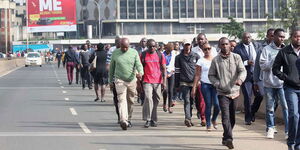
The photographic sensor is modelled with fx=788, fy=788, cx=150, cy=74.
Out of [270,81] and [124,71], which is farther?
[124,71]

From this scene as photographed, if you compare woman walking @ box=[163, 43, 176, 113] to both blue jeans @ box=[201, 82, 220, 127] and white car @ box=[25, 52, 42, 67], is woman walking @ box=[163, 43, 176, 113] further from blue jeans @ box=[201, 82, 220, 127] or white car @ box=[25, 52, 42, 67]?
white car @ box=[25, 52, 42, 67]

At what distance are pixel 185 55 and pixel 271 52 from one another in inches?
127

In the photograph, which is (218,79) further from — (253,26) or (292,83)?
(253,26)

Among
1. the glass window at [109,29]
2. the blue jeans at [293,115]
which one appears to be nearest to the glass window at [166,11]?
the glass window at [109,29]

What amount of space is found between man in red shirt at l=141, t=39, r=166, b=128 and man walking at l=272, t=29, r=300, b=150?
4768 mm

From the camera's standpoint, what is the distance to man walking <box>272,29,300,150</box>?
11.6 m

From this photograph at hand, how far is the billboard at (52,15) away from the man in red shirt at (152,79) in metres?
94.4

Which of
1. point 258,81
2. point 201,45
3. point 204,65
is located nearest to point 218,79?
point 258,81

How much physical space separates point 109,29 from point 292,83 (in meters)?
135

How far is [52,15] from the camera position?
110938 millimetres

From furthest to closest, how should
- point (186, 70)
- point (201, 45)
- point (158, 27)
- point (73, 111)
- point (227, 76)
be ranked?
Result: 1. point (158, 27)
2. point (73, 111)
3. point (186, 70)
4. point (201, 45)
5. point (227, 76)

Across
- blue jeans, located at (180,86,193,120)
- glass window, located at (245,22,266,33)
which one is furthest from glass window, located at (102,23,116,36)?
blue jeans, located at (180,86,193,120)

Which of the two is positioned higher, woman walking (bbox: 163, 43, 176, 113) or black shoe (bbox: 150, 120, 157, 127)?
woman walking (bbox: 163, 43, 176, 113)

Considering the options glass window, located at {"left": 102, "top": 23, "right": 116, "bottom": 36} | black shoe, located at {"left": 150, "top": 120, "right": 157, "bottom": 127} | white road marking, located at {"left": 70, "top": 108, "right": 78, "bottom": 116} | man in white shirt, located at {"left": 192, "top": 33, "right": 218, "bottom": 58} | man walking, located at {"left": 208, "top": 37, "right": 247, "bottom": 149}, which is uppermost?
glass window, located at {"left": 102, "top": 23, "right": 116, "bottom": 36}
